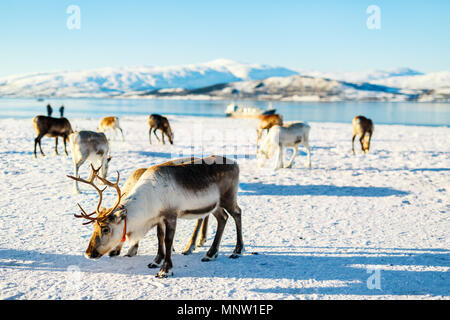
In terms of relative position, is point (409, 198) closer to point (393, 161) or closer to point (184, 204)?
point (393, 161)

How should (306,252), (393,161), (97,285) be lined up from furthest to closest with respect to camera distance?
(393,161) → (306,252) → (97,285)

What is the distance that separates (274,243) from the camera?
6449 mm

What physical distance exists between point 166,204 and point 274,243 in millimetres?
2416

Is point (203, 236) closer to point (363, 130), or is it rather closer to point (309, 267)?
point (309, 267)

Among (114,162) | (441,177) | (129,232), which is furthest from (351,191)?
(114,162)

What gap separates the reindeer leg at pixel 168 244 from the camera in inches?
198

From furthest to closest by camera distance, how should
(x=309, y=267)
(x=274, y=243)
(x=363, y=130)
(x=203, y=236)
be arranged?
1. (x=363, y=130)
2. (x=274, y=243)
3. (x=203, y=236)
4. (x=309, y=267)

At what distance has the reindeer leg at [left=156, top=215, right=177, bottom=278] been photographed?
16.5 ft

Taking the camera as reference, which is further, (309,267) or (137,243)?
(137,243)

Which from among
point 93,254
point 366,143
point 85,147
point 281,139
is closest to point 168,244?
point 93,254

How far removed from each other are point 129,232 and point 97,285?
0.86 metres

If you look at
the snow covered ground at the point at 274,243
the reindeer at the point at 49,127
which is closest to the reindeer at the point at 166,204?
the snow covered ground at the point at 274,243

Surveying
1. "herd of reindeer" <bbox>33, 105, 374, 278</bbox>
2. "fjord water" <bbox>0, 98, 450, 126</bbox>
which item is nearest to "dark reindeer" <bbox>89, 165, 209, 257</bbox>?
"herd of reindeer" <bbox>33, 105, 374, 278</bbox>

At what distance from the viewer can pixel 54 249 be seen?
5.95m
